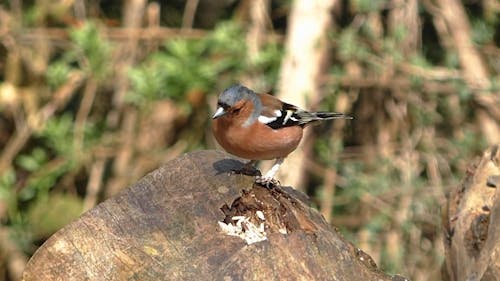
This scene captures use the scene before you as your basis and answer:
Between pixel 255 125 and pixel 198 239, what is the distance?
1435 mm

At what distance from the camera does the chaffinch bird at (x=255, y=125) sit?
516cm

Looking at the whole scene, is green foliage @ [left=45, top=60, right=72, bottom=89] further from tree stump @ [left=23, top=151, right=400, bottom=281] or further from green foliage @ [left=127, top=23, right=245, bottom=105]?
tree stump @ [left=23, top=151, right=400, bottom=281]

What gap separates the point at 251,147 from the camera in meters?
5.14

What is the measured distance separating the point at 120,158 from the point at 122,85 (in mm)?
699

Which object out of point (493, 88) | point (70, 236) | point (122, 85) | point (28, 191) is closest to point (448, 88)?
point (493, 88)

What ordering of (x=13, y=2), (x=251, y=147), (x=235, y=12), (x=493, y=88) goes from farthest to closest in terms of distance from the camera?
(x=235, y=12) < (x=13, y=2) < (x=493, y=88) < (x=251, y=147)

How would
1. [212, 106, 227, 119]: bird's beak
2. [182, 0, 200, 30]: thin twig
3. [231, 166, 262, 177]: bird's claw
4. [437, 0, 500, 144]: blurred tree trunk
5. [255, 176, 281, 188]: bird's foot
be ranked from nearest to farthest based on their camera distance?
1. [255, 176, 281, 188]: bird's foot
2. [231, 166, 262, 177]: bird's claw
3. [212, 106, 227, 119]: bird's beak
4. [437, 0, 500, 144]: blurred tree trunk
5. [182, 0, 200, 30]: thin twig

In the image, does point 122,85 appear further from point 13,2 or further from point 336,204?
point 336,204

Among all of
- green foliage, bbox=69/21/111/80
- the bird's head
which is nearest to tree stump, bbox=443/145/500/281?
the bird's head

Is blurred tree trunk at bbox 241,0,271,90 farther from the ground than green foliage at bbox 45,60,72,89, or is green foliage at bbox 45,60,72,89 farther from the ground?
blurred tree trunk at bbox 241,0,271,90

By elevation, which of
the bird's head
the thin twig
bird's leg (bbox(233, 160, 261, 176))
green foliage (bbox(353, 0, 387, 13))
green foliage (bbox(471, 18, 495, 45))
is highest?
the bird's head

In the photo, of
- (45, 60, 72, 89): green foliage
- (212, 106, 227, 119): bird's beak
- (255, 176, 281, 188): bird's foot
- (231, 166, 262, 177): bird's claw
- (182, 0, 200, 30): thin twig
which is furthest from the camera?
(182, 0, 200, 30): thin twig

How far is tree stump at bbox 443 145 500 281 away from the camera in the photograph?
4561 mm

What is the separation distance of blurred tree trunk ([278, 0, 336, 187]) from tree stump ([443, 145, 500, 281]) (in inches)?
126
